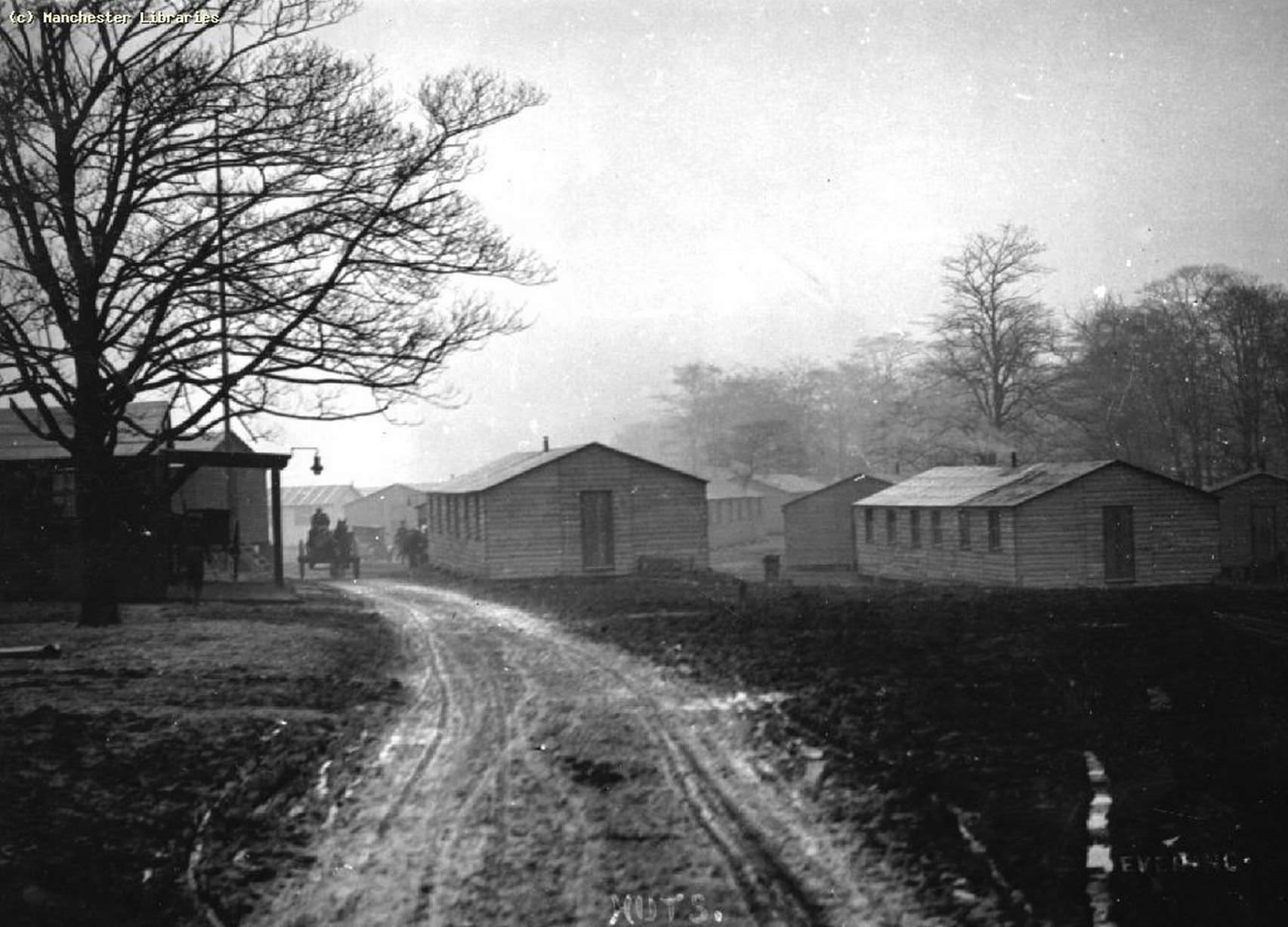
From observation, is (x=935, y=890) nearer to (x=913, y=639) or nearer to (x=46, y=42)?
(x=913, y=639)

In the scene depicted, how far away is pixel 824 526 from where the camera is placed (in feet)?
145

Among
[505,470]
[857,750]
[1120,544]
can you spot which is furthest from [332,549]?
[857,750]

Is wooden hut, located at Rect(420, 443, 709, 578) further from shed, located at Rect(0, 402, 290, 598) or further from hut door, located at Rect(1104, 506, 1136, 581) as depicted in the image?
hut door, located at Rect(1104, 506, 1136, 581)

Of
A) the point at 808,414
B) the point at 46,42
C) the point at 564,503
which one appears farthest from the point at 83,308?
the point at 808,414

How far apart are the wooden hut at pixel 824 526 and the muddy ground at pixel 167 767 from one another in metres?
32.1

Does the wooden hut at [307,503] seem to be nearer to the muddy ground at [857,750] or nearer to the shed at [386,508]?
the shed at [386,508]

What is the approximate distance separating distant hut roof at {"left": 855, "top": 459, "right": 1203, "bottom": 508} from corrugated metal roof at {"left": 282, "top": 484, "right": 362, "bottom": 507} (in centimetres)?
5537

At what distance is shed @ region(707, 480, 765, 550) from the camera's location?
5728 centimetres

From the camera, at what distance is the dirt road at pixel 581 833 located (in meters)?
5.32

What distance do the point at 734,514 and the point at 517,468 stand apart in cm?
2913

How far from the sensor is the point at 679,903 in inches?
209

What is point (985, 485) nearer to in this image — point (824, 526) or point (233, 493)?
point (824, 526)

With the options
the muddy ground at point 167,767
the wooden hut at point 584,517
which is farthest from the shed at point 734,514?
the muddy ground at point 167,767

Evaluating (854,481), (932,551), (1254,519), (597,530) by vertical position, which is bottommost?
(932,551)
